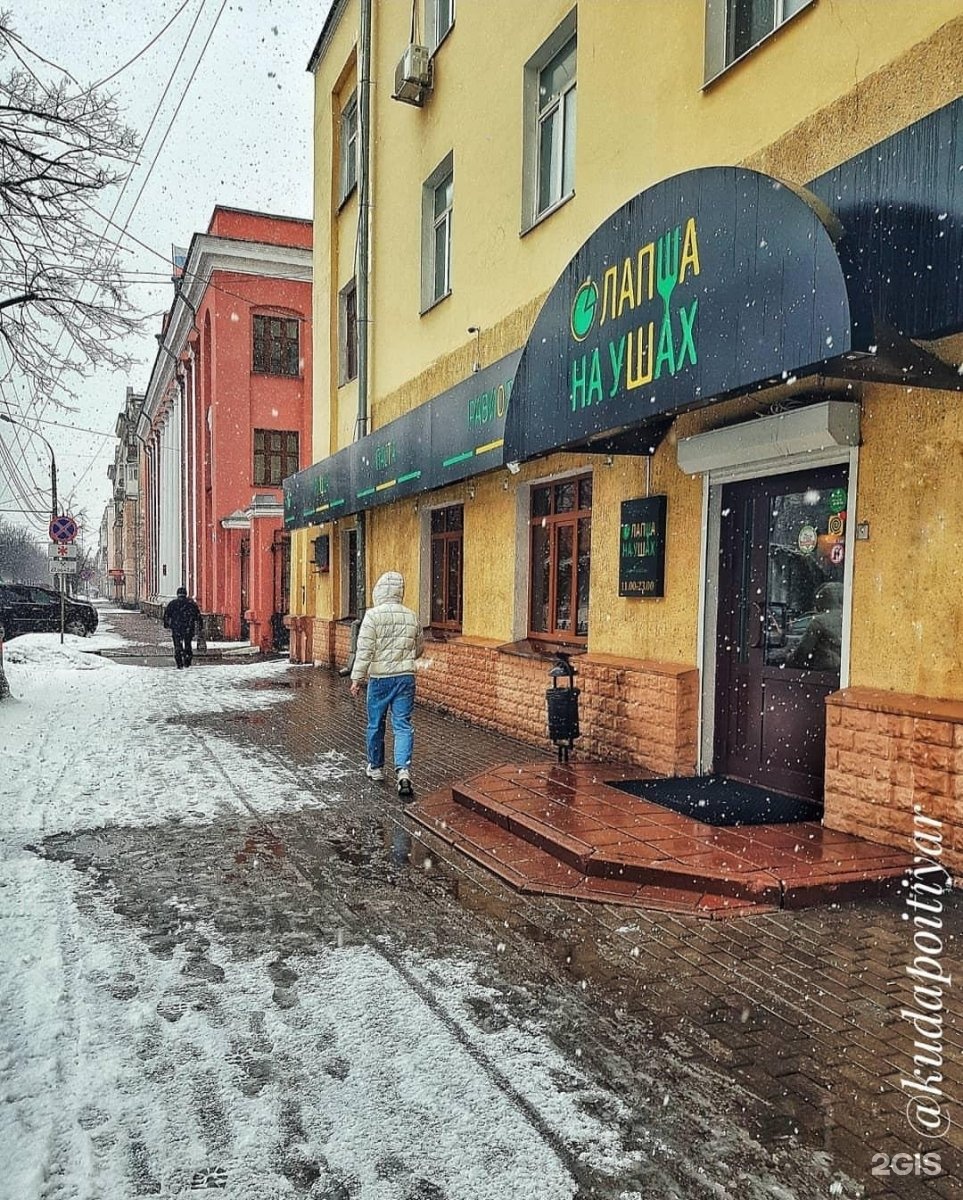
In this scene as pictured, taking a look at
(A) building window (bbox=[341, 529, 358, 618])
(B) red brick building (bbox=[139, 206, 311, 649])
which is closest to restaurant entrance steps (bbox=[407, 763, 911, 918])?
(A) building window (bbox=[341, 529, 358, 618])

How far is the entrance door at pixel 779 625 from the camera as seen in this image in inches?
237

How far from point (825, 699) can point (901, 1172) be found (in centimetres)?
343

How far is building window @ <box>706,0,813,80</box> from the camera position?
21.4 ft

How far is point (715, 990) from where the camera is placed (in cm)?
363

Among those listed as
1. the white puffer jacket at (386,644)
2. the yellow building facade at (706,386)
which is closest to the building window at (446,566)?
the yellow building facade at (706,386)

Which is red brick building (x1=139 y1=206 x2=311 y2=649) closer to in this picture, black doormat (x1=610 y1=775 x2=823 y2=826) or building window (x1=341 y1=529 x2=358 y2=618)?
building window (x1=341 y1=529 x2=358 y2=618)

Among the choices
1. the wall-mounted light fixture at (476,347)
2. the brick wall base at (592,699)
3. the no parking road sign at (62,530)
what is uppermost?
Answer: the wall-mounted light fixture at (476,347)

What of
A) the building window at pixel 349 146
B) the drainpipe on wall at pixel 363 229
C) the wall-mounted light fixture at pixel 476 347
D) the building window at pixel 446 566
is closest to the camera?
the wall-mounted light fixture at pixel 476 347

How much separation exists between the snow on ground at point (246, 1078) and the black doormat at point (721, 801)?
2.68 metres

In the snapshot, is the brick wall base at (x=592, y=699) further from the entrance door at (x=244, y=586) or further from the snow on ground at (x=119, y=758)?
the entrance door at (x=244, y=586)

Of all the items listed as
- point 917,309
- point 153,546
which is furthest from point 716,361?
point 153,546

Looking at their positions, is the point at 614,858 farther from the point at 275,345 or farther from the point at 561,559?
the point at 275,345

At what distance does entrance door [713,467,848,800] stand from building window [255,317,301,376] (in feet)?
80.2

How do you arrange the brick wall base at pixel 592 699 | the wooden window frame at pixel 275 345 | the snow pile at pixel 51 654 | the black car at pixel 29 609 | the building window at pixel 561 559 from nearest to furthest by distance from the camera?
the brick wall base at pixel 592 699 → the building window at pixel 561 559 → the snow pile at pixel 51 654 → the black car at pixel 29 609 → the wooden window frame at pixel 275 345
